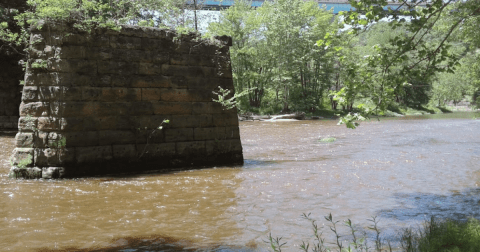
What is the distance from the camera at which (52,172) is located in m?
8.05

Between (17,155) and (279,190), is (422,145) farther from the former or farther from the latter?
(17,155)

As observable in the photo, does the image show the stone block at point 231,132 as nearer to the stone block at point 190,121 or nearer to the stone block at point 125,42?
the stone block at point 190,121

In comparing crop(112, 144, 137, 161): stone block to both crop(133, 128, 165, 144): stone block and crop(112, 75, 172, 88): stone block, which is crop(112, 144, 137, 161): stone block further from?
crop(112, 75, 172, 88): stone block

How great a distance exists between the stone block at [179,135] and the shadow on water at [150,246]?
Result: 4.75 m

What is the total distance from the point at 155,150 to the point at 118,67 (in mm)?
1999

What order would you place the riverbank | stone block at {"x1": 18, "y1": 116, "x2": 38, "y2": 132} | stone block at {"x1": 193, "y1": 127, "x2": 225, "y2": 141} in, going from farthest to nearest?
the riverbank, stone block at {"x1": 193, "y1": 127, "x2": 225, "y2": 141}, stone block at {"x1": 18, "y1": 116, "x2": 38, "y2": 132}

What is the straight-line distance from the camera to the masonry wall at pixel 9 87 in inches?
810

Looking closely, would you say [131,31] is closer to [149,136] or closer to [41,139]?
[149,136]

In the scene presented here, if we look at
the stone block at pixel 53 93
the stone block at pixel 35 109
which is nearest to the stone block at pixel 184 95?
the stone block at pixel 53 93

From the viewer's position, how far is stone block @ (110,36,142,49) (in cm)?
864

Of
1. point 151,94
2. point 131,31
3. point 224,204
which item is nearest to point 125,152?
point 151,94

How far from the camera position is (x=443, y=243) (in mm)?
3701

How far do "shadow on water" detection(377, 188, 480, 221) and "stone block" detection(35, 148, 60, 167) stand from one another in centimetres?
617

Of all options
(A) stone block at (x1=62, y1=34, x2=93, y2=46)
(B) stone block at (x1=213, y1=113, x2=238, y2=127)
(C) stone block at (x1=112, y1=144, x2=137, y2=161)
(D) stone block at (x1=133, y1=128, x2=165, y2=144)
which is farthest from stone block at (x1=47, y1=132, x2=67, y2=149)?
(B) stone block at (x1=213, y1=113, x2=238, y2=127)
